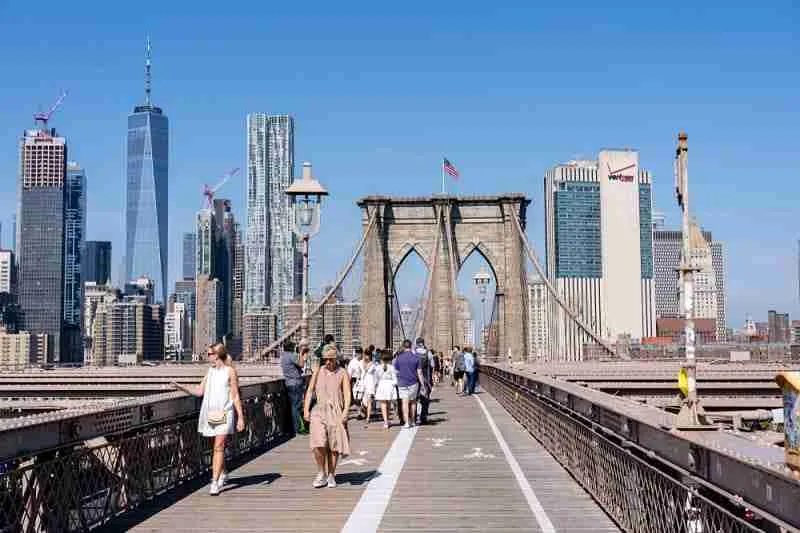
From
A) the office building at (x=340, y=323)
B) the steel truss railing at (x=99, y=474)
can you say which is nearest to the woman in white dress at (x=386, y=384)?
the steel truss railing at (x=99, y=474)

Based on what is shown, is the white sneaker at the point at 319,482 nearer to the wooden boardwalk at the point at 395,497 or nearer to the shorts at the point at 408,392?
the wooden boardwalk at the point at 395,497

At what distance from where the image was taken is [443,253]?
61281mm

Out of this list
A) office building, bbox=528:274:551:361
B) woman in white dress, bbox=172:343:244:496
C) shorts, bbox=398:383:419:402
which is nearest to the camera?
woman in white dress, bbox=172:343:244:496

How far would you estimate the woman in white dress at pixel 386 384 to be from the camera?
18234mm

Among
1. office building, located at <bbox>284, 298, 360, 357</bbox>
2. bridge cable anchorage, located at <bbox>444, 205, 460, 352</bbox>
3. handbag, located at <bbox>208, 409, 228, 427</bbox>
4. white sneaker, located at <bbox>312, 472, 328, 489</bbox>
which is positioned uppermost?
bridge cable anchorage, located at <bbox>444, 205, 460, 352</bbox>

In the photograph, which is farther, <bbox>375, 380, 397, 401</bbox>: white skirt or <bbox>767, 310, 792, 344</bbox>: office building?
<bbox>767, 310, 792, 344</bbox>: office building

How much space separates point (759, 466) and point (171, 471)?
23.5 feet

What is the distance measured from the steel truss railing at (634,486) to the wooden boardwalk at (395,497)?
0.23 meters

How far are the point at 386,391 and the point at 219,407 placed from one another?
318 inches

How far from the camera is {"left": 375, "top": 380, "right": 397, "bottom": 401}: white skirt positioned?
18234 millimetres

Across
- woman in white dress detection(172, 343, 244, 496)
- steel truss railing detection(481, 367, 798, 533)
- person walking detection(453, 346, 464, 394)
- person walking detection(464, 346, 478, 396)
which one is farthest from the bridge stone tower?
woman in white dress detection(172, 343, 244, 496)

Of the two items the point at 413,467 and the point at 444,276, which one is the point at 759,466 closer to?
the point at 413,467

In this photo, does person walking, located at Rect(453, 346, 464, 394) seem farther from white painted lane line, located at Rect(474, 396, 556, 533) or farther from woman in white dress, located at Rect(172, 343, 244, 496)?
woman in white dress, located at Rect(172, 343, 244, 496)

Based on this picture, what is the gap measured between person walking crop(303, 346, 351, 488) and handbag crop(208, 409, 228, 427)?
3.20 ft
